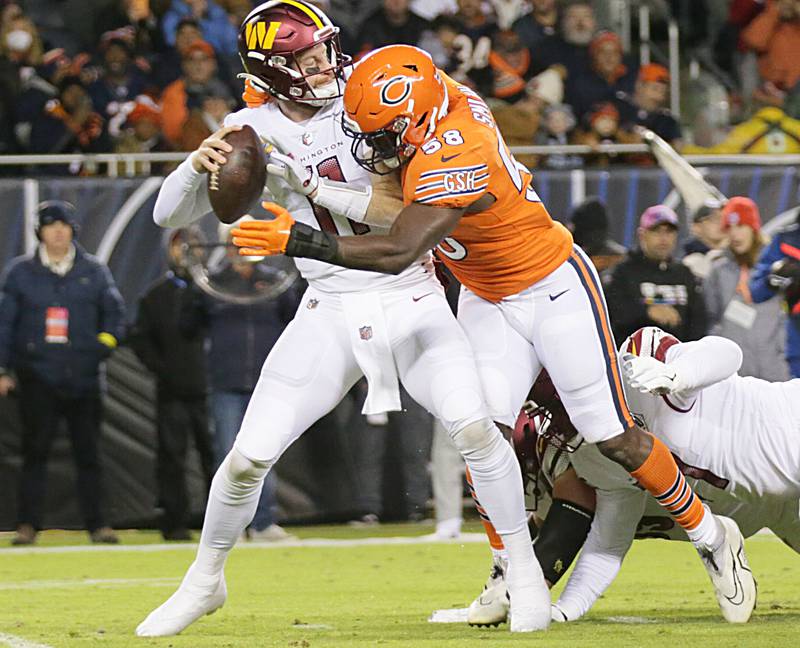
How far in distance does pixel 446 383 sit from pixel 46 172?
255 inches

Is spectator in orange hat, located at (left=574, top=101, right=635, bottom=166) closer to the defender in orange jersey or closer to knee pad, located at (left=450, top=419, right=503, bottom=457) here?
the defender in orange jersey

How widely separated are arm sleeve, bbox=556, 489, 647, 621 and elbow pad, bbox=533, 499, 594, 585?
0.11 feet

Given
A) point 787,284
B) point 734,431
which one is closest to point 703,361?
point 734,431

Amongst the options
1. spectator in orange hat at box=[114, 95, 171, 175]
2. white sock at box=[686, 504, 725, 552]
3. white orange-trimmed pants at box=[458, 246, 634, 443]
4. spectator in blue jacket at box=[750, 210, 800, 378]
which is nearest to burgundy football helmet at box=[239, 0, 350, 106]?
white orange-trimmed pants at box=[458, 246, 634, 443]

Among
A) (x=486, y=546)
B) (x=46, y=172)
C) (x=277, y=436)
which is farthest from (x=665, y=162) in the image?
(x=277, y=436)

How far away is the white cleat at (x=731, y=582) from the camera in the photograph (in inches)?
213

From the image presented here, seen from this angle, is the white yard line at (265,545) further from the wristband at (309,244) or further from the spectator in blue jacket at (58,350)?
the wristband at (309,244)

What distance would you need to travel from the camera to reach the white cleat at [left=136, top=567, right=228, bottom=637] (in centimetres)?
523

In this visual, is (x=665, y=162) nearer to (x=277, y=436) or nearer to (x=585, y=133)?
(x=585, y=133)

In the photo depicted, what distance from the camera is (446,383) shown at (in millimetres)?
5227

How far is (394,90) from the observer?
16.8 ft

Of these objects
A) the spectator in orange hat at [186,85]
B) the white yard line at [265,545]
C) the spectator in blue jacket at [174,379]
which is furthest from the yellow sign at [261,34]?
the spectator in orange hat at [186,85]

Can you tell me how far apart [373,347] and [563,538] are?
0.96m

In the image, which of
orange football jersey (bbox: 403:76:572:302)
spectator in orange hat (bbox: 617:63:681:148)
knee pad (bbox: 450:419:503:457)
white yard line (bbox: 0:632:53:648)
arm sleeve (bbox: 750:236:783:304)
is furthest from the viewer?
spectator in orange hat (bbox: 617:63:681:148)
